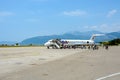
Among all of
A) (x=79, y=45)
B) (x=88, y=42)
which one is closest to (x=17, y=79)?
(x=79, y=45)

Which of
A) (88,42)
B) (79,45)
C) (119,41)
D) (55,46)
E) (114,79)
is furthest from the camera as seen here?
(119,41)

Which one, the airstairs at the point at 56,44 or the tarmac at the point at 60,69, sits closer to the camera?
the tarmac at the point at 60,69

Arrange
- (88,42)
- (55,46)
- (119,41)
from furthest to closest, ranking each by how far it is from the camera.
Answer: (119,41)
(88,42)
(55,46)

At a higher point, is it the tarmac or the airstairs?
the airstairs

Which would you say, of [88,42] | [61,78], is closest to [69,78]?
[61,78]

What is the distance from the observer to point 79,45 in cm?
11369

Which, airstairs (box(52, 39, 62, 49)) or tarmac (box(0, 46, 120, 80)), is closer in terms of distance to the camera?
tarmac (box(0, 46, 120, 80))

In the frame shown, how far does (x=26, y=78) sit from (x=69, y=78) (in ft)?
7.52

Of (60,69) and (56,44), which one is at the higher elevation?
(56,44)

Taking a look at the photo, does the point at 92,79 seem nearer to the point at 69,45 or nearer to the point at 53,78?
the point at 53,78

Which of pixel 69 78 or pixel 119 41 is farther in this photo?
pixel 119 41

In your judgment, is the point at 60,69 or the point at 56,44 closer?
the point at 60,69

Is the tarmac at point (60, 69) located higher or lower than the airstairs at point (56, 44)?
lower

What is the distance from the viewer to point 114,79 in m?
16.0
